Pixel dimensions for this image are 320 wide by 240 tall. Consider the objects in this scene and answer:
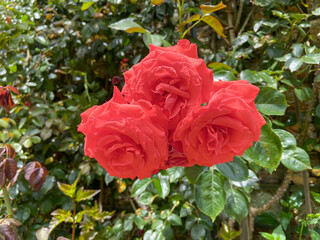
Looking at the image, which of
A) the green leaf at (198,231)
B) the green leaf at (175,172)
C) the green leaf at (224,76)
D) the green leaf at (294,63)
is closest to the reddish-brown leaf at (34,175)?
the green leaf at (175,172)

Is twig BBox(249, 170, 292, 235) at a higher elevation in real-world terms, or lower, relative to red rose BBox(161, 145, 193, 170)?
lower

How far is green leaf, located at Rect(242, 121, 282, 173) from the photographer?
53cm

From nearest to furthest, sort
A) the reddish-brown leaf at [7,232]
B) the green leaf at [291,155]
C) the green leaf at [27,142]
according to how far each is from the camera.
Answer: the green leaf at [291,155]
the reddish-brown leaf at [7,232]
the green leaf at [27,142]

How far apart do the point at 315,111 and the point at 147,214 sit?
888mm

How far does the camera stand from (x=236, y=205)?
2.48 feet

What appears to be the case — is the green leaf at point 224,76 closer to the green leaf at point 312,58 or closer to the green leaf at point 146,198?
the green leaf at point 312,58

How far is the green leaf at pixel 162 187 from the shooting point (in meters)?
0.97

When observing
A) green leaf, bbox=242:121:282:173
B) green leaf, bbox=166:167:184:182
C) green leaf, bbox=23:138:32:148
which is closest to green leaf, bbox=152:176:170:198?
green leaf, bbox=166:167:184:182

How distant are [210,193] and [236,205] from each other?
17 cm

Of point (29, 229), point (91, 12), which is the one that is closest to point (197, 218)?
point (29, 229)

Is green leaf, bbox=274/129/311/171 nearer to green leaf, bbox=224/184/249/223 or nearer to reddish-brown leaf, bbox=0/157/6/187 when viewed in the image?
green leaf, bbox=224/184/249/223

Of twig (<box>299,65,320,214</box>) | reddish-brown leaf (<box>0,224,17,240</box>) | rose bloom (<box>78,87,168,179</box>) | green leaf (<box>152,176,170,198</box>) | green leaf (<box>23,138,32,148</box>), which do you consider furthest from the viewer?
green leaf (<box>23,138,32,148</box>)

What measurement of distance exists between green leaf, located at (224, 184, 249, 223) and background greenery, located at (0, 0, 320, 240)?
3cm

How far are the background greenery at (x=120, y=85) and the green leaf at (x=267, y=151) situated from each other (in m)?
0.27
